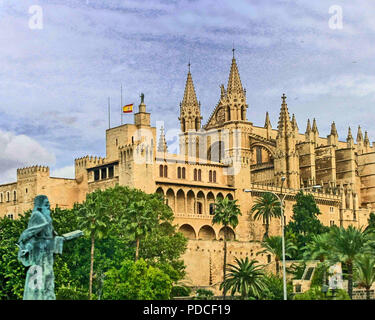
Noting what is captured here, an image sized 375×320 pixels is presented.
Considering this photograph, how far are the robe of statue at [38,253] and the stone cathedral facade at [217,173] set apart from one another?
4817cm

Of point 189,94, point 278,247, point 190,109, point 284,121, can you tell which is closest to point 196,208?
point 278,247

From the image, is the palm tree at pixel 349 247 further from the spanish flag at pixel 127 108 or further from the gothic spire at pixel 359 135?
the gothic spire at pixel 359 135

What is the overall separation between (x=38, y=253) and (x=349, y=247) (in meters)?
30.0

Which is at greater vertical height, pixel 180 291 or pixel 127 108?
pixel 127 108

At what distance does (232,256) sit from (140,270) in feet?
88.6

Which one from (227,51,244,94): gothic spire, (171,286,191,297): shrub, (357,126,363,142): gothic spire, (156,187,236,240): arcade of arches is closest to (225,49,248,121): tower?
(227,51,244,94): gothic spire

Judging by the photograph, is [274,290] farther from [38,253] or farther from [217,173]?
[38,253]

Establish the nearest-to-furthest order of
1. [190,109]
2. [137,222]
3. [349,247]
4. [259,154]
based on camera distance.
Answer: [349,247] → [137,222] → [259,154] → [190,109]

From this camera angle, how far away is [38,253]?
32.9 metres

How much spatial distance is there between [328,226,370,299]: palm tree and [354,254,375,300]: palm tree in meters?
0.68

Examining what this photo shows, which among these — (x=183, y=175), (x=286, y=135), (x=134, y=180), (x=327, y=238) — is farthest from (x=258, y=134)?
(x=327, y=238)

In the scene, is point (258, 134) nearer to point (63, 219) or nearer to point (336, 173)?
point (336, 173)

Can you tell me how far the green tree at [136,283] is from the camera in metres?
64.7

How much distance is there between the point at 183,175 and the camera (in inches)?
3784
